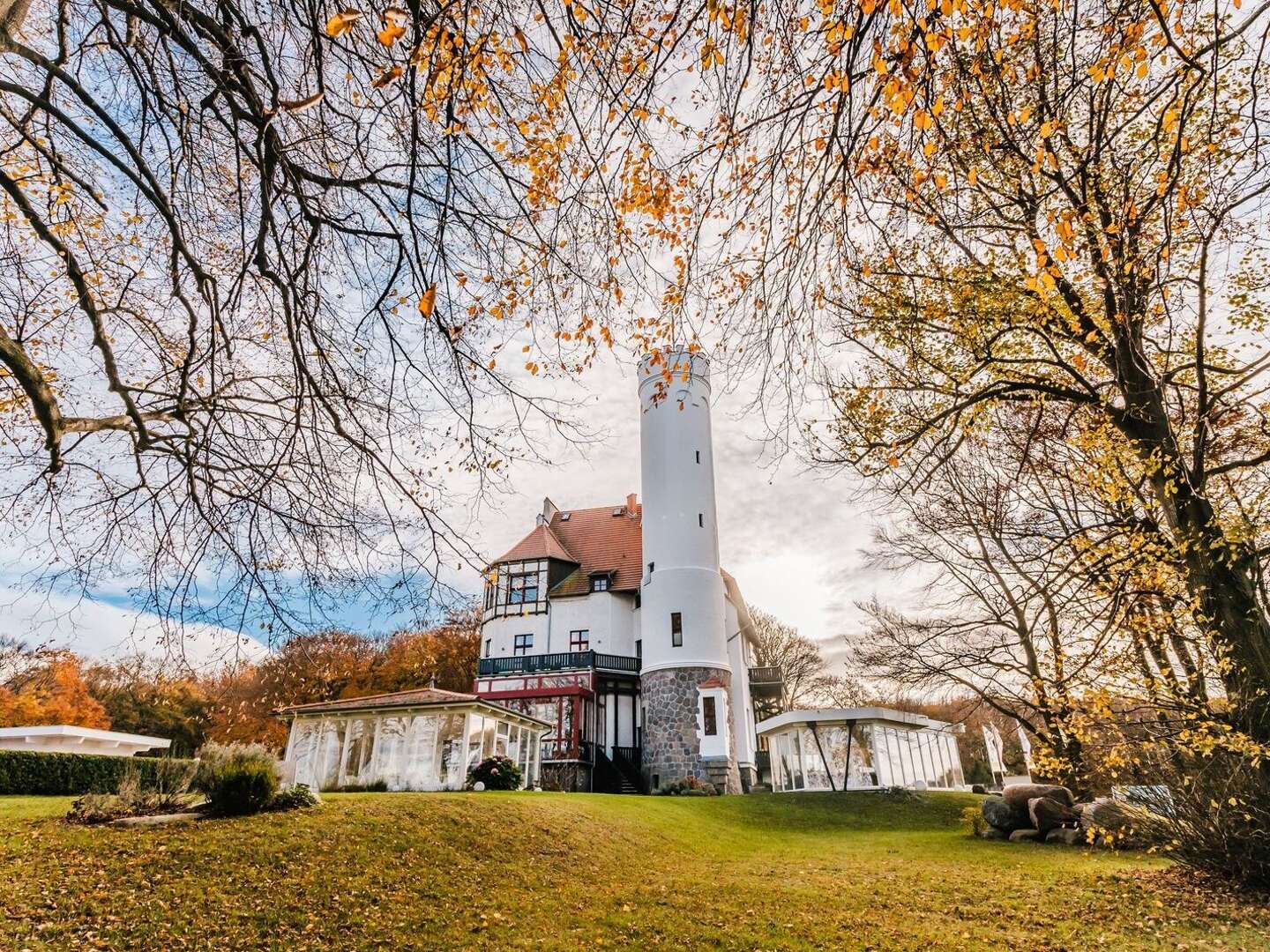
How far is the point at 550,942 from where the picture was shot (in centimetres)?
649

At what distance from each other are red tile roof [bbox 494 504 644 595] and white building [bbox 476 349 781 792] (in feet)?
0.25

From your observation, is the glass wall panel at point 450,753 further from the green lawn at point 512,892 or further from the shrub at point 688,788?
the shrub at point 688,788

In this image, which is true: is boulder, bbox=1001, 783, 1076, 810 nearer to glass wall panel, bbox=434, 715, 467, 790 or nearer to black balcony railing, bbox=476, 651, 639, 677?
glass wall panel, bbox=434, 715, 467, 790

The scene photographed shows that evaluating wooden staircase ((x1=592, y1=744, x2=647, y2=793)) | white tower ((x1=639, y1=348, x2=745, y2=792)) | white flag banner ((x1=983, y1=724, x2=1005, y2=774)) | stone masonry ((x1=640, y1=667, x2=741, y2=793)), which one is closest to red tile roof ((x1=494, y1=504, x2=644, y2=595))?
white tower ((x1=639, y1=348, x2=745, y2=792))

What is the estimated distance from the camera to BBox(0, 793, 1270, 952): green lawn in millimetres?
6062

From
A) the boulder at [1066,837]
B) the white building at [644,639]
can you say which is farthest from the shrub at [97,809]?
the boulder at [1066,837]

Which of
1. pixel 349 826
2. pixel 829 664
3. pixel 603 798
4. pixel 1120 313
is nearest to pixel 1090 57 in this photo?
pixel 1120 313

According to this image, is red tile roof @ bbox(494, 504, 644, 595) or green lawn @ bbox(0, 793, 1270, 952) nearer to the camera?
green lawn @ bbox(0, 793, 1270, 952)

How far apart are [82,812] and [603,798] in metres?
10.3

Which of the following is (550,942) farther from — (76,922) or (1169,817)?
(1169,817)

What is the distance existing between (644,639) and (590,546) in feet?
20.8

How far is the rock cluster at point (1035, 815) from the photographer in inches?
473

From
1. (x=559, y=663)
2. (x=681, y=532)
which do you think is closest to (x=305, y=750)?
(x=559, y=663)

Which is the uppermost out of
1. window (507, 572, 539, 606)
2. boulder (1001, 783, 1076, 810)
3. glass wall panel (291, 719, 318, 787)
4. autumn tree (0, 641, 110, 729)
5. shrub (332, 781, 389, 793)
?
window (507, 572, 539, 606)
